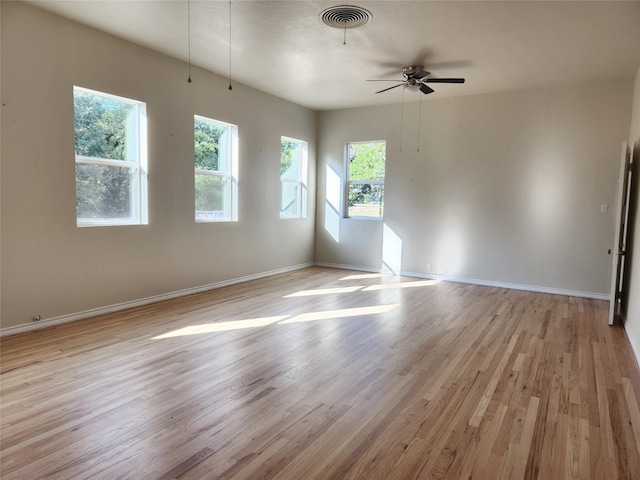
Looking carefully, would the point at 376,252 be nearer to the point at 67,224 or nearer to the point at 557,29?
the point at 557,29

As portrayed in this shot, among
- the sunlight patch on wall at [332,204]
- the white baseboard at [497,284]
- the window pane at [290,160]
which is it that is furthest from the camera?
the sunlight patch on wall at [332,204]

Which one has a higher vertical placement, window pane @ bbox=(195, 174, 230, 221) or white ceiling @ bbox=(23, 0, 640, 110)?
white ceiling @ bbox=(23, 0, 640, 110)

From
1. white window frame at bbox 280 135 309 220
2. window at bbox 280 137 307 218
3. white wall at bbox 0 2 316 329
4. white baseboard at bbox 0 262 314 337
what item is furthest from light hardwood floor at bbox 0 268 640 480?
white window frame at bbox 280 135 309 220

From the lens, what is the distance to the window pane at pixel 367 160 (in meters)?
7.38

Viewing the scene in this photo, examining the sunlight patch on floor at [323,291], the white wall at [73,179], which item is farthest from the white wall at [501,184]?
the white wall at [73,179]

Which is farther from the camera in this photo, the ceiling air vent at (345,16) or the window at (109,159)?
the window at (109,159)

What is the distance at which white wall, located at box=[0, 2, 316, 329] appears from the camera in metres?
3.61

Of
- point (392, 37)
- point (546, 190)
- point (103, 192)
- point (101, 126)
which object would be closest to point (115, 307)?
point (103, 192)

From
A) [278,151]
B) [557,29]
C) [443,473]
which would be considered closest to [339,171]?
[278,151]

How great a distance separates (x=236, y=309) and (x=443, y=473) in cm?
322

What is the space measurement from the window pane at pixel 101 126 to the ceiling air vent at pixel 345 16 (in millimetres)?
2431

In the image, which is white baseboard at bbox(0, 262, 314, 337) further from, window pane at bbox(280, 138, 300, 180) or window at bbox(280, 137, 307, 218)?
window pane at bbox(280, 138, 300, 180)

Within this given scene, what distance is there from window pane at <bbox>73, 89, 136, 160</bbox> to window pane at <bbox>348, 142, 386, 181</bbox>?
4.08 meters

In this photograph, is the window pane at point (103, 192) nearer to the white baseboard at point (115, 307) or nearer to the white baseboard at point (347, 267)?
the white baseboard at point (115, 307)
